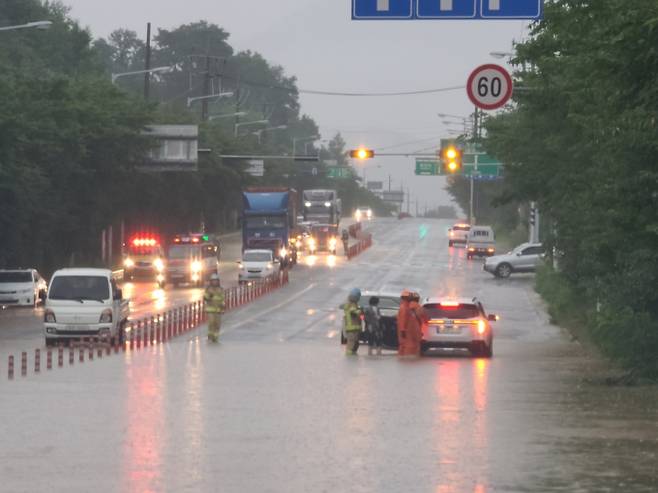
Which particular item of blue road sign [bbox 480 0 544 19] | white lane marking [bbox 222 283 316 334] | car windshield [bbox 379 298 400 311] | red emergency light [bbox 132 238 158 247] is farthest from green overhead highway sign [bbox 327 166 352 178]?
blue road sign [bbox 480 0 544 19]

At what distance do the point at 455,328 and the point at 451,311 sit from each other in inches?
16.6

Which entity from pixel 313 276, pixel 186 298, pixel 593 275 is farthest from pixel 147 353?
pixel 313 276

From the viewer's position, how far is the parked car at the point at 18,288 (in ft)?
191

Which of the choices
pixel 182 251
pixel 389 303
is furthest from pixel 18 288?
pixel 389 303

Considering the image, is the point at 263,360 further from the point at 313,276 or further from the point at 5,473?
the point at 313,276

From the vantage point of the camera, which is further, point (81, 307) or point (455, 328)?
point (81, 307)

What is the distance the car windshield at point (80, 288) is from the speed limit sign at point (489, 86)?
46.1ft

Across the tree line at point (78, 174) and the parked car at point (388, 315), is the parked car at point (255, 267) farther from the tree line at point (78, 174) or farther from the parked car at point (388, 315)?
the parked car at point (388, 315)

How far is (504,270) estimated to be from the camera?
8181 centimetres

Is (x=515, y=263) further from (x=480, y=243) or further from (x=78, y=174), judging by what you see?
(x=78, y=174)

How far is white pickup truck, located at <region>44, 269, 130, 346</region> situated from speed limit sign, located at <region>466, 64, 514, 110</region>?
13692 millimetres

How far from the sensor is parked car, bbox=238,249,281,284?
247 ft

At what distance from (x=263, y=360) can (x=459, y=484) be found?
18.1m

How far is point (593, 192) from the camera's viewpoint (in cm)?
2789
